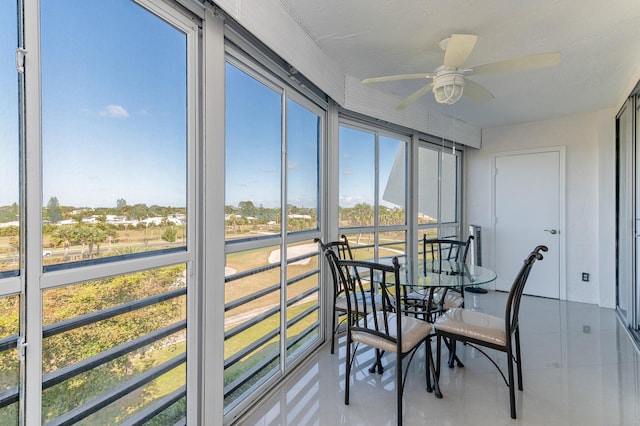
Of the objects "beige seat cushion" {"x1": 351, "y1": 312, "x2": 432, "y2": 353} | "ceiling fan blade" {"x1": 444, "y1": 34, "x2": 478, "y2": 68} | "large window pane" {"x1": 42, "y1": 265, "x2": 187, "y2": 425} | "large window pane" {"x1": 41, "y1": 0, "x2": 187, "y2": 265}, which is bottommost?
"beige seat cushion" {"x1": 351, "y1": 312, "x2": 432, "y2": 353}

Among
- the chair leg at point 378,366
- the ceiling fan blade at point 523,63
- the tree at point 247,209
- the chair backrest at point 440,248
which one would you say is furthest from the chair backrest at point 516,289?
the tree at point 247,209

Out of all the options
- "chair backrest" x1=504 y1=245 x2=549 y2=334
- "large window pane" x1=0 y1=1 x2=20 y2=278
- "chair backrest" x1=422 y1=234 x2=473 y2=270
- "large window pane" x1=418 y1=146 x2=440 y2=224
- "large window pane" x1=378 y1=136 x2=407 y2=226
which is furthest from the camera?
"large window pane" x1=418 y1=146 x2=440 y2=224

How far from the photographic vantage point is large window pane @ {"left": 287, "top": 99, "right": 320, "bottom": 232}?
239cm

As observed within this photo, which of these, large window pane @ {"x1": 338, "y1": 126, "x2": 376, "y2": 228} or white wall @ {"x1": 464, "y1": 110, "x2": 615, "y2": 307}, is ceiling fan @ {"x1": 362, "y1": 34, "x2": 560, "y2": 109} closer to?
large window pane @ {"x1": 338, "y1": 126, "x2": 376, "y2": 228}

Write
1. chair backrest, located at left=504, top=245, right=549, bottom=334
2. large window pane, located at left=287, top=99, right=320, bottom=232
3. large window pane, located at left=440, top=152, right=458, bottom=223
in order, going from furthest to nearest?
large window pane, located at left=440, top=152, right=458, bottom=223 → large window pane, located at left=287, top=99, right=320, bottom=232 → chair backrest, located at left=504, top=245, right=549, bottom=334

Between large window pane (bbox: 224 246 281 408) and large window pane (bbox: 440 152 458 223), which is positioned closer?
large window pane (bbox: 224 246 281 408)

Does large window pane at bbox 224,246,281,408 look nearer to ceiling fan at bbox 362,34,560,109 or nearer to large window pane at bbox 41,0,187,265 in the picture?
large window pane at bbox 41,0,187,265

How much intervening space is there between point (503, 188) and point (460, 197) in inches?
23.6

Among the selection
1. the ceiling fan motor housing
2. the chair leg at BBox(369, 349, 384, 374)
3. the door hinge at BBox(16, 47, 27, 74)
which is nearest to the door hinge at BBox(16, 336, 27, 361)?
the door hinge at BBox(16, 47, 27, 74)

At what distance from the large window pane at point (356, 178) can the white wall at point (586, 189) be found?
2.51m

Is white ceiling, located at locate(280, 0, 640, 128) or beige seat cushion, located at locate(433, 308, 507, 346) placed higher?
white ceiling, located at locate(280, 0, 640, 128)

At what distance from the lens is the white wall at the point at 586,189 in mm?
3766

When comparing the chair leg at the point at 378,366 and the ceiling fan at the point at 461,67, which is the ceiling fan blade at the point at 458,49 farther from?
the chair leg at the point at 378,366

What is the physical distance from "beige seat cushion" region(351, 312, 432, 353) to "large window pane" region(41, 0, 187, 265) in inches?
48.7
